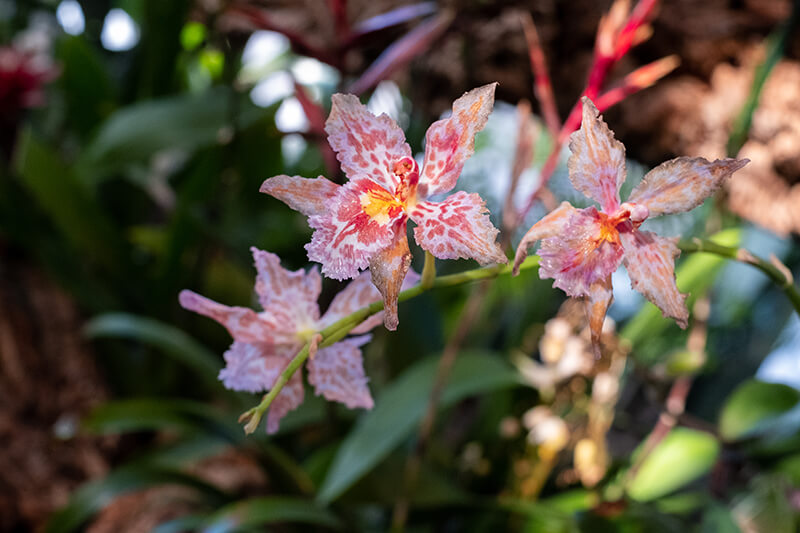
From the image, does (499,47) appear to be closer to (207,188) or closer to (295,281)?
(207,188)

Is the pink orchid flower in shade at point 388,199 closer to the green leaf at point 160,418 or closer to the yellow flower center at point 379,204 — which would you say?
the yellow flower center at point 379,204

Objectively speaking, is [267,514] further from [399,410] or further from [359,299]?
[359,299]

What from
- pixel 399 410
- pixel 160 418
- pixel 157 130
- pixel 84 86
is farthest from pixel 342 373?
pixel 84 86

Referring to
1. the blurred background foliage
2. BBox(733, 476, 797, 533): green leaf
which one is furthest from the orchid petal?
BBox(733, 476, 797, 533): green leaf

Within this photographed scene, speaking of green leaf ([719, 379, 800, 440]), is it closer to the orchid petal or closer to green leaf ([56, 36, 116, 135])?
the orchid petal

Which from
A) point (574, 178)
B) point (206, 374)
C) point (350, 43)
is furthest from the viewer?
point (206, 374)

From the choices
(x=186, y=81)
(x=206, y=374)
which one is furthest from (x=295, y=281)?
(x=186, y=81)

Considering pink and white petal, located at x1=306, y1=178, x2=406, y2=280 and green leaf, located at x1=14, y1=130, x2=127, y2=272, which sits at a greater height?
pink and white petal, located at x1=306, y1=178, x2=406, y2=280
